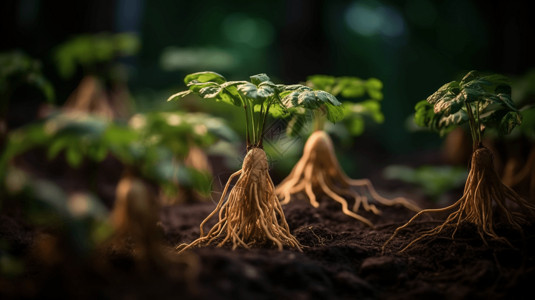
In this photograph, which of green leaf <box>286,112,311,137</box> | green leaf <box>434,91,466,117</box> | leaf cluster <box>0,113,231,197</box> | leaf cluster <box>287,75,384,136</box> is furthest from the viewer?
leaf cluster <box>287,75,384,136</box>

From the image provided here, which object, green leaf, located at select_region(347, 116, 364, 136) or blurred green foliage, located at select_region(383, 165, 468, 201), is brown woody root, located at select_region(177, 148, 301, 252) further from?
blurred green foliage, located at select_region(383, 165, 468, 201)

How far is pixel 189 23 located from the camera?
392 inches

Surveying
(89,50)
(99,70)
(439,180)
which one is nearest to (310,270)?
(439,180)

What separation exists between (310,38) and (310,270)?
15.4ft

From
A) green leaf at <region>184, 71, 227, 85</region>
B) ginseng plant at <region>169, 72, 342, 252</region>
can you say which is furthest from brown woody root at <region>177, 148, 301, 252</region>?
green leaf at <region>184, 71, 227, 85</region>

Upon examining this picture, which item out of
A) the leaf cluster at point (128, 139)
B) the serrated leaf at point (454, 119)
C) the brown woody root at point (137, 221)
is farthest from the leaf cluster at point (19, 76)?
the serrated leaf at point (454, 119)

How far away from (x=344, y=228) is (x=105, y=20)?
4757 mm

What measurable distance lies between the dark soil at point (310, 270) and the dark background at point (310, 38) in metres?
3.34

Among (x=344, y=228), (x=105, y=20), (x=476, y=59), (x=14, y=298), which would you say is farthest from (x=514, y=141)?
(x=105, y=20)

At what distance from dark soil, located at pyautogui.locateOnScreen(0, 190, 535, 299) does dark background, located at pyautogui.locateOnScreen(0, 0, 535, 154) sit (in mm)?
3339

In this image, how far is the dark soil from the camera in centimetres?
120

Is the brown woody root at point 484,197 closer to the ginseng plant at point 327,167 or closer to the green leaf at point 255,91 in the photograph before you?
the ginseng plant at point 327,167

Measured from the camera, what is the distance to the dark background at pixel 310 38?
5.46 m

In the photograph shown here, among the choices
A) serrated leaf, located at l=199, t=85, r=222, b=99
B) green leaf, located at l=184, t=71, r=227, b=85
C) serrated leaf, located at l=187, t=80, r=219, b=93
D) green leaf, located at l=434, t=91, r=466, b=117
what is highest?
green leaf, located at l=184, t=71, r=227, b=85
